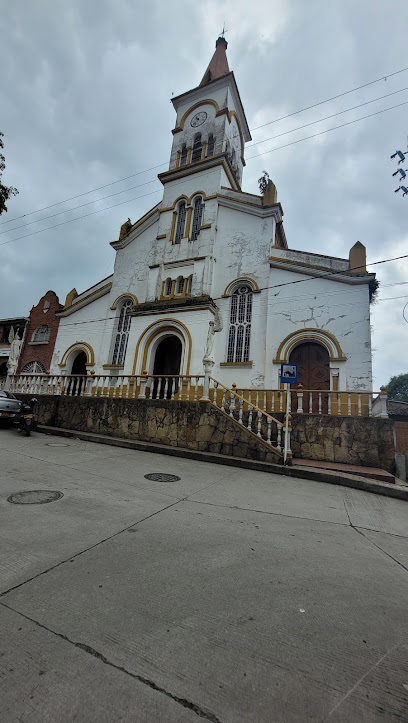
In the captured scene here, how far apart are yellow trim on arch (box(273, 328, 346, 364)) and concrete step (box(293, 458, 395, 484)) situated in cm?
415

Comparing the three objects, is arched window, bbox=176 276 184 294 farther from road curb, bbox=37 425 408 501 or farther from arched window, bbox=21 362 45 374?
arched window, bbox=21 362 45 374

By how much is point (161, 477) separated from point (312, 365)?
24.8 ft

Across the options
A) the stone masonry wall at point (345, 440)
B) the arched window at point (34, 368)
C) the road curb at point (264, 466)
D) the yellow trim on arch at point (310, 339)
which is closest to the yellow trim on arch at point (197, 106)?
the yellow trim on arch at point (310, 339)

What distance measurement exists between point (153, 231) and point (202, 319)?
6.65 m

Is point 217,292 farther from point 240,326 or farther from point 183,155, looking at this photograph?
point 183,155

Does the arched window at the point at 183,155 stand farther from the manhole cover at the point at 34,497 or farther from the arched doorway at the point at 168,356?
the manhole cover at the point at 34,497

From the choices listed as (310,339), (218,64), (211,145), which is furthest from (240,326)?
(218,64)

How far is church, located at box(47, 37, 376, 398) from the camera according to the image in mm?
11086

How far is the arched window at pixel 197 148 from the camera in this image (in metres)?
16.1

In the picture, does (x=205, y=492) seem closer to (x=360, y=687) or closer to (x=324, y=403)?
(x=360, y=687)

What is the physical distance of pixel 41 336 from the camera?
18750mm

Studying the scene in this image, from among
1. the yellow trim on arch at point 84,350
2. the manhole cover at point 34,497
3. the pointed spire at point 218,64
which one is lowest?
the manhole cover at point 34,497

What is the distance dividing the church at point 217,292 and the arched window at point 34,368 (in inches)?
83.9

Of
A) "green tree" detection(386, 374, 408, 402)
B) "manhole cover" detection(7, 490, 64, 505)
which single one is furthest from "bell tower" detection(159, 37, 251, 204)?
"green tree" detection(386, 374, 408, 402)
